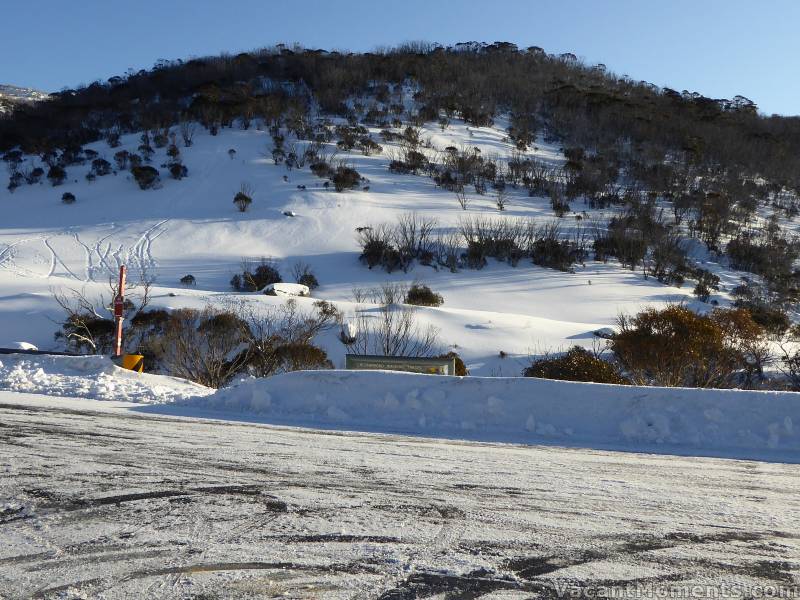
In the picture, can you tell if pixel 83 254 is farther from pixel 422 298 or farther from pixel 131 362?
pixel 131 362

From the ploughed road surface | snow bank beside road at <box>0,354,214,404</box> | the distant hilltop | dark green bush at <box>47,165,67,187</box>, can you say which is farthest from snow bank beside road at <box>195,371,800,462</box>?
the distant hilltop

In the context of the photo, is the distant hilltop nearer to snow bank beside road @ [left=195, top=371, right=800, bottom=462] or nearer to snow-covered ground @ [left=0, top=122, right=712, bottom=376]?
snow-covered ground @ [left=0, top=122, right=712, bottom=376]

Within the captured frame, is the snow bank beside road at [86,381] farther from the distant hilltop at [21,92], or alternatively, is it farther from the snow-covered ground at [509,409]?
the distant hilltop at [21,92]

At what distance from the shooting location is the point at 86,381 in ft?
36.9

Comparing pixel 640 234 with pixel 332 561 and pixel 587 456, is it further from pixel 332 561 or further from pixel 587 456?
pixel 332 561

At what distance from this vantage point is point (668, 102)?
7444 cm

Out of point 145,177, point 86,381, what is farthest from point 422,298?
point 145,177

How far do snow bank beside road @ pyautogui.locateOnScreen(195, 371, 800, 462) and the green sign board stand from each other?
7.77 feet

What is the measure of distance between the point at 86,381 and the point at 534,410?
758cm

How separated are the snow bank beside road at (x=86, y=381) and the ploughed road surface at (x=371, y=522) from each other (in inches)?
165

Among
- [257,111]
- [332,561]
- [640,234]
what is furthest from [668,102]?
[332,561]

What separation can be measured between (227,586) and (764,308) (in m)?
36.8

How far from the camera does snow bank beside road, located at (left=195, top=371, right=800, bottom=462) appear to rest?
795 cm

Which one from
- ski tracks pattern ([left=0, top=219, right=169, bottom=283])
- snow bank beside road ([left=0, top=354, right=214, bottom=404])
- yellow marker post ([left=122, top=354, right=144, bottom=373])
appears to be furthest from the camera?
ski tracks pattern ([left=0, top=219, right=169, bottom=283])
